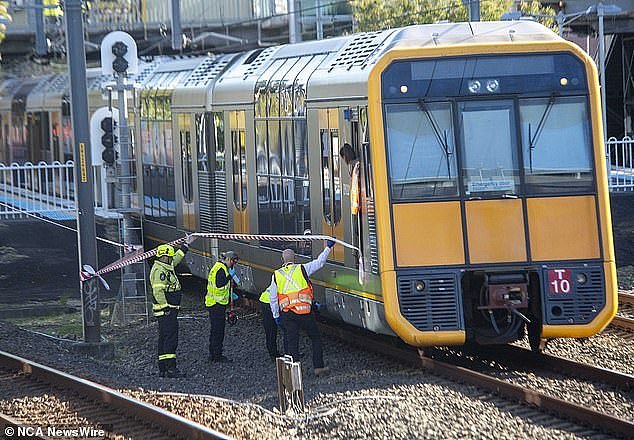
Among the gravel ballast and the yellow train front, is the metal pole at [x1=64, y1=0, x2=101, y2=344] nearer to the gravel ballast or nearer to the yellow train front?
the gravel ballast

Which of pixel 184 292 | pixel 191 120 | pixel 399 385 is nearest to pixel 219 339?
pixel 399 385

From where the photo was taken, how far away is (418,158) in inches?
469

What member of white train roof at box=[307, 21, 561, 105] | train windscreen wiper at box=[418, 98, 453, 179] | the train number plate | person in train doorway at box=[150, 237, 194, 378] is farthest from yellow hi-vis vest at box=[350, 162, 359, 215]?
person in train doorway at box=[150, 237, 194, 378]

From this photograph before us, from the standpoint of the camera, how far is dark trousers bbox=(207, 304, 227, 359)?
13.8 meters

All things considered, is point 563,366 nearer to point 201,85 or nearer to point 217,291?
point 217,291

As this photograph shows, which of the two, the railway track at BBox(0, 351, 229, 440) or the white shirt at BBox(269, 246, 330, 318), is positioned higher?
the white shirt at BBox(269, 246, 330, 318)

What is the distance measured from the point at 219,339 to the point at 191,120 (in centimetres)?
524

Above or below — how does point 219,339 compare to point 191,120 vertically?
below

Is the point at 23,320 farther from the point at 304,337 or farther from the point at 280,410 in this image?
the point at 280,410

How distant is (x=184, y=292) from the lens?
20375mm

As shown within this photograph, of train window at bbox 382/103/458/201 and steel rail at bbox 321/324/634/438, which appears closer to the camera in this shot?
steel rail at bbox 321/324/634/438

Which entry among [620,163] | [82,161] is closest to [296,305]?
[82,161]

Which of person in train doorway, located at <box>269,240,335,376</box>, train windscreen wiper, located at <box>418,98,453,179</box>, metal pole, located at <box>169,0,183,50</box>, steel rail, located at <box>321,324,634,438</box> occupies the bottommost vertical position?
steel rail, located at <box>321,324,634,438</box>

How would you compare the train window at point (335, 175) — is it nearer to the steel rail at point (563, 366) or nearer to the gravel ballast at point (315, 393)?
the gravel ballast at point (315, 393)
